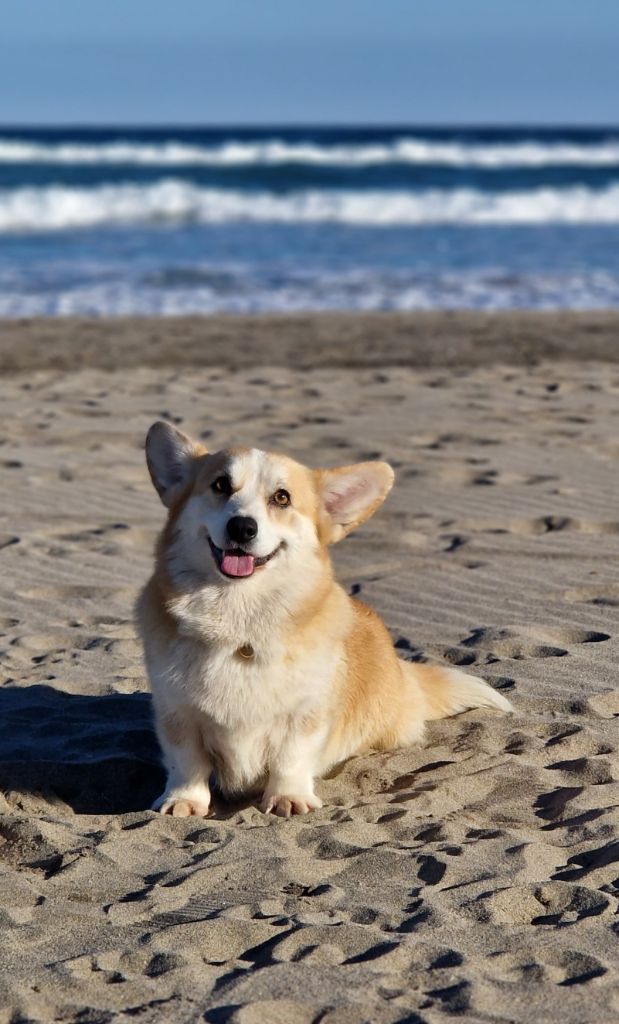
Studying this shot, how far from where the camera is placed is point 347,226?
2331cm

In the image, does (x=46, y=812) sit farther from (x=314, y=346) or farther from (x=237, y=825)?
(x=314, y=346)

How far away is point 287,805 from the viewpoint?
3.32 metres

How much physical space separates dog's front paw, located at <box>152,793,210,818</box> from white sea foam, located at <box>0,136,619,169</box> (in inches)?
1177

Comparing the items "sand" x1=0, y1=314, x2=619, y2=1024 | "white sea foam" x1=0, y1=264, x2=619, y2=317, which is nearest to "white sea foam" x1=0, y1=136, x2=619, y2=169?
"white sea foam" x1=0, y1=264, x2=619, y2=317

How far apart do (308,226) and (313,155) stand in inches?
493

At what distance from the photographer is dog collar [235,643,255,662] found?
3285 millimetres

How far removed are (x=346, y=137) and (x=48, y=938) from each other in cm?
A: 4322

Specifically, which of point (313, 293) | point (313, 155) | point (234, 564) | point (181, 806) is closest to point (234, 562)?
point (234, 564)

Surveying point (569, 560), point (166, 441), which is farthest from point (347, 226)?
point (166, 441)

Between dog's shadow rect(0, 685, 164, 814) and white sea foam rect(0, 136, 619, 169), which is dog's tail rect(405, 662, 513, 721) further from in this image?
white sea foam rect(0, 136, 619, 169)

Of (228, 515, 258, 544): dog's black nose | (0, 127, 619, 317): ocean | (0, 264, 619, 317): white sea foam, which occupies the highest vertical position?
(0, 127, 619, 317): ocean

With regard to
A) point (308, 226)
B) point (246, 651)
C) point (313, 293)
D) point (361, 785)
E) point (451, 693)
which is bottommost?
point (361, 785)

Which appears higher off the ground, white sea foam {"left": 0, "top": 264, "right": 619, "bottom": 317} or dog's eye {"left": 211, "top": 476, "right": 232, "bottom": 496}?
white sea foam {"left": 0, "top": 264, "right": 619, "bottom": 317}

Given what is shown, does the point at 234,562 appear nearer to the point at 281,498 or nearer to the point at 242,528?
the point at 242,528
